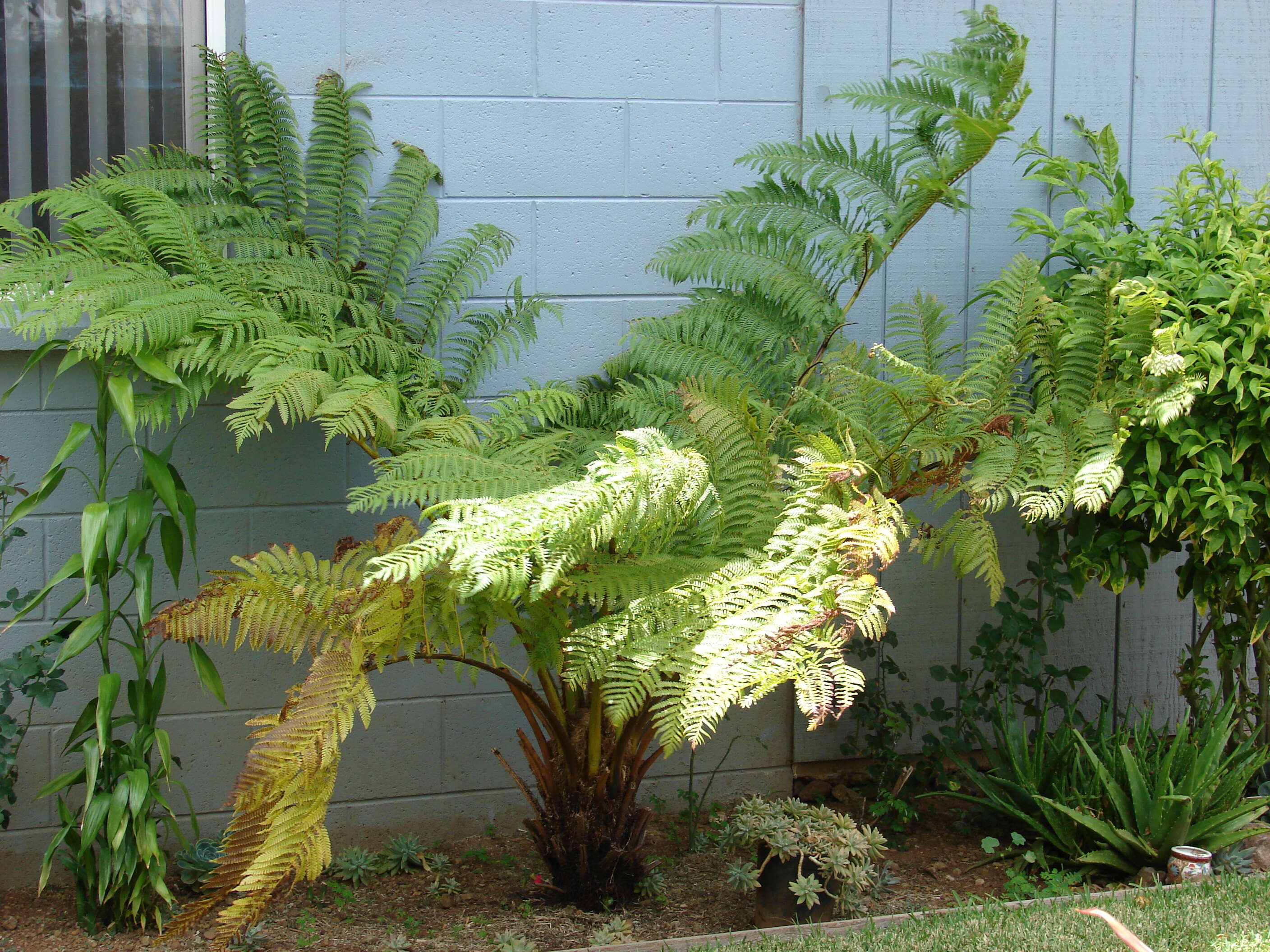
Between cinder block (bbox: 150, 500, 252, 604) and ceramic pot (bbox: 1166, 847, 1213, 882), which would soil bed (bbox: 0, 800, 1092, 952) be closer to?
ceramic pot (bbox: 1166, 847, 1213, 882)

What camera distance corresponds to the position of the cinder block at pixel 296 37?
2.58 metres

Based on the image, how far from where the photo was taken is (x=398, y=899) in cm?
249

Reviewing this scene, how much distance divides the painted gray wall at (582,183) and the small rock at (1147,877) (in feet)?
2.60

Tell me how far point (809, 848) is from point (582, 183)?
180 cm

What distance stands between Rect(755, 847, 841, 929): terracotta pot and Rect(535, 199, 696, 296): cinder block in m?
1.52

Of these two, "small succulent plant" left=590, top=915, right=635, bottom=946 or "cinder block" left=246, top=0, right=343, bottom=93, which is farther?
"cinder block" left=246, top=0, right=343, bottom=93

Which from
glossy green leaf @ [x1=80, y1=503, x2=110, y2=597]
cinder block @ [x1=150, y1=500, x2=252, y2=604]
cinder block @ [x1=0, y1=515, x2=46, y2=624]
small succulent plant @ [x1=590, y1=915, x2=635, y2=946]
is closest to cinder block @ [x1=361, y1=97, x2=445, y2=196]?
cinder block @ [x1=150, y1=500, x2=252, y2=604]

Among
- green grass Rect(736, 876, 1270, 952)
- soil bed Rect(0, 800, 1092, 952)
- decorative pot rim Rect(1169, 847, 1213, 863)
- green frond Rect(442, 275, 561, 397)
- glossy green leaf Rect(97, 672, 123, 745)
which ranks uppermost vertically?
green frond Rect(442, 275, 561, 397)

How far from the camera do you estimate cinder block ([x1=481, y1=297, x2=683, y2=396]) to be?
9.30 ft

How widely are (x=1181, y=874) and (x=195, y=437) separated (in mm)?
2625

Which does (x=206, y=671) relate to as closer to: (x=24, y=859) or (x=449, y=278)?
(x=24, y=859)

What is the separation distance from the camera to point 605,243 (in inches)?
113

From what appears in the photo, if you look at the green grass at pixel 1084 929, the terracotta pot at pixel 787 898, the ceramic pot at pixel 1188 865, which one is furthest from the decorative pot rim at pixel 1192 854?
the terracotta pot at pixel 787 898

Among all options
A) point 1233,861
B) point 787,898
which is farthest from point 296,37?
point 1233,861
